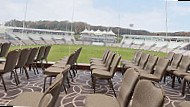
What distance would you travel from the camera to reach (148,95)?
A: 1.40 m

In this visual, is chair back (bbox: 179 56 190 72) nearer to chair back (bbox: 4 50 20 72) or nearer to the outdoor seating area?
the outdoor seating area

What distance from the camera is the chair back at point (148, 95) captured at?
1212 millimetres

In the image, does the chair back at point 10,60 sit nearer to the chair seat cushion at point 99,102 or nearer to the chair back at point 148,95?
the chair seat cushion at point 99,102

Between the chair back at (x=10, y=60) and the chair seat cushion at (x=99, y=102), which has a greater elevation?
the chair back at (x=10, y=60)

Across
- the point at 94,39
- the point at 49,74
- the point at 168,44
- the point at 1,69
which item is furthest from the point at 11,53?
the point at 168,44

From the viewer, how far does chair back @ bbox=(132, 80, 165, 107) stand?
1.21 metres

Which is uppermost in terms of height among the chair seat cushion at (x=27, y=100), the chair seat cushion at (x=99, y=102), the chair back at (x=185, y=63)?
the chair back at (x=185, y=63)

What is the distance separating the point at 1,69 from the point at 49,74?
101 centimetres

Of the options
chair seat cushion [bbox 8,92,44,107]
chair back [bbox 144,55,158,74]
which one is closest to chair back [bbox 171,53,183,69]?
chair back [bbox 144,55,158,74]

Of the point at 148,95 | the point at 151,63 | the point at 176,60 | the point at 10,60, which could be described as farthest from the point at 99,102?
the point at 176,60

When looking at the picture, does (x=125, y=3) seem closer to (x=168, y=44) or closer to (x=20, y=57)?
(x=168, y=44)

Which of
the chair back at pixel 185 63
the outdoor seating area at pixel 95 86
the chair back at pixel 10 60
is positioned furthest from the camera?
the chair back at pixel 185 63

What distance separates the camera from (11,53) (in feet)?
10.9

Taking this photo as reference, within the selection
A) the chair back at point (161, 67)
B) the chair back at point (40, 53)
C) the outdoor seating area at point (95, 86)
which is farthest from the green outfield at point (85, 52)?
the chair back at point (161, 67)
